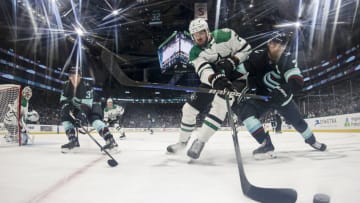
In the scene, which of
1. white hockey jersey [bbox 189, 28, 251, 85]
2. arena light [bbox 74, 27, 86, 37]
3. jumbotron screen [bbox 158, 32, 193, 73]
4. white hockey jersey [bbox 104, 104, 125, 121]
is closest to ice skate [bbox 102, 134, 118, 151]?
white hockey jersey [bbox 189, 28, 251, 85]

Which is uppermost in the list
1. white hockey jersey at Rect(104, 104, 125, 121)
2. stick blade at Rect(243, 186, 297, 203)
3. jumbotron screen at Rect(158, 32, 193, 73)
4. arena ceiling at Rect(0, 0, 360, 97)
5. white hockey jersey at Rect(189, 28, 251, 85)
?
arena ceiling at Rect(0, 0, 360, 97)

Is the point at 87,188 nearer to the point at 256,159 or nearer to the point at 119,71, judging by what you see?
the point at 119,71

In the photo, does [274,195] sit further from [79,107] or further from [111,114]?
[111,114]

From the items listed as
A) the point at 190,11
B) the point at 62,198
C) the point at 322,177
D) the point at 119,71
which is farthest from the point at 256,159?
the point at 190,11

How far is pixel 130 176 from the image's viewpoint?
1407 mm

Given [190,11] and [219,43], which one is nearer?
[219,43]

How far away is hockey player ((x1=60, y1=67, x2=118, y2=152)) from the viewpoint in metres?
2.49

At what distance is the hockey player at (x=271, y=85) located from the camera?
189 centimetres

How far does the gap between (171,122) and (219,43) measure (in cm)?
1200

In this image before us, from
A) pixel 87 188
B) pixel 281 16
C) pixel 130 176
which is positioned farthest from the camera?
pixel 281 16

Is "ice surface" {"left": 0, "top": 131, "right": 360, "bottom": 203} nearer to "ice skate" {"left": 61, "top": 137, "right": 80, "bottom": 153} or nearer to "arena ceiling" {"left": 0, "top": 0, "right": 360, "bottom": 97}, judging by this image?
"ice skate" {"left": 61, "top": 137, "right": 80, "bottom": 153}

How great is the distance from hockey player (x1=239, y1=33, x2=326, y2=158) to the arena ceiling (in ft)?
20.5

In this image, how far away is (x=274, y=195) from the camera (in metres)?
0.88

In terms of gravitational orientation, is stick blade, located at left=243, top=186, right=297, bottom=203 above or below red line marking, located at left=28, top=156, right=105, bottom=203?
above
